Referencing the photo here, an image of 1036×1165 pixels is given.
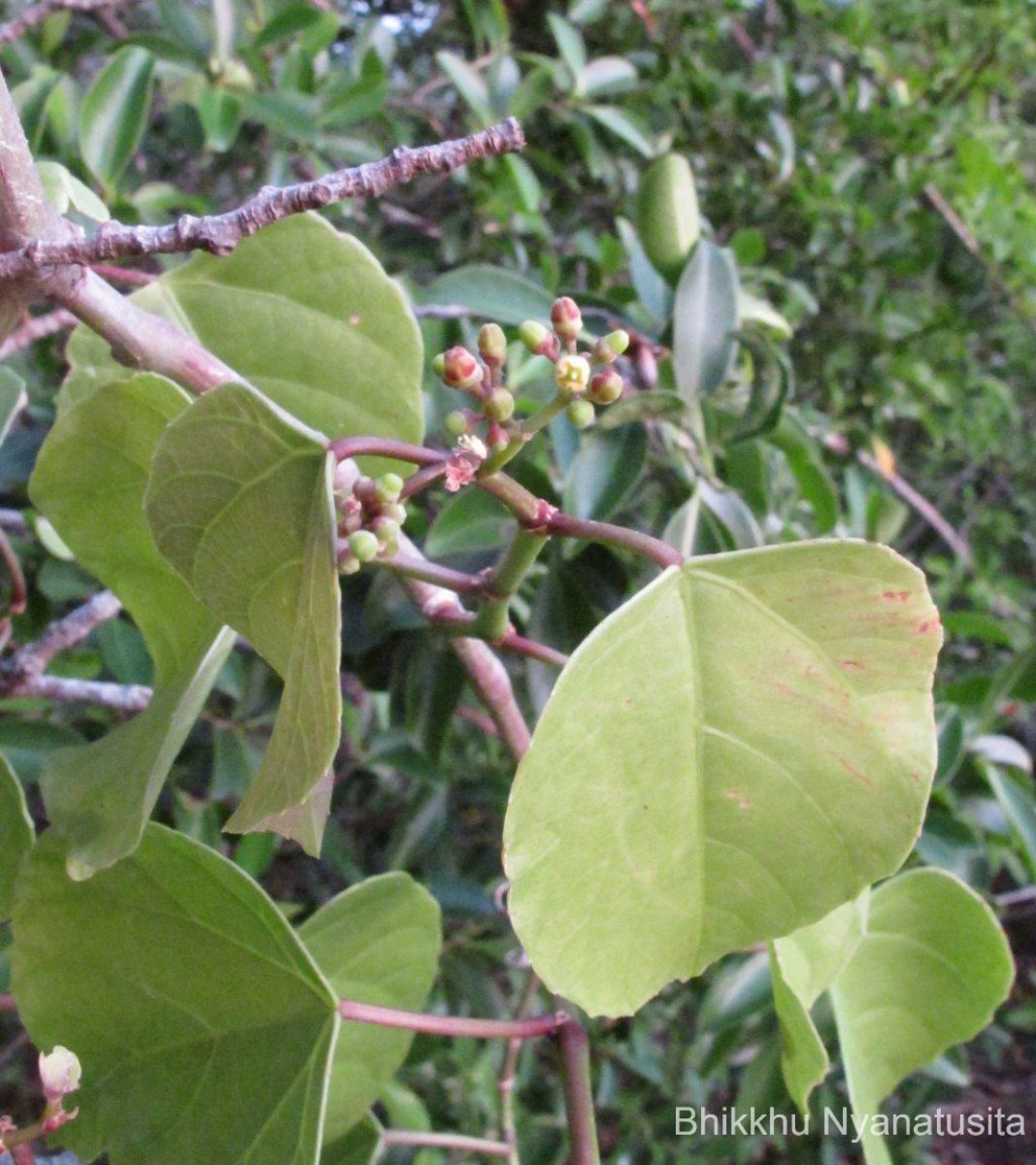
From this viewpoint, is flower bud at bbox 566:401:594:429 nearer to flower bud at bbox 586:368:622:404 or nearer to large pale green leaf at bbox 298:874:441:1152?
flower bud at bbox 586:368:622:404

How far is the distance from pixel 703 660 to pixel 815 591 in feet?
0.15

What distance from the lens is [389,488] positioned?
36 centimetres

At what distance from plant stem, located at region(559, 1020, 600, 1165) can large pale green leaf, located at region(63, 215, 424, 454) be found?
0.92 ft

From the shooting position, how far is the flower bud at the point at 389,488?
362 mm

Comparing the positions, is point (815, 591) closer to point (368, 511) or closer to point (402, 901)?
point (368, 511)

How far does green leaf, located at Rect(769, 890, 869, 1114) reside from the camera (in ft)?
1.58

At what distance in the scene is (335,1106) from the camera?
581 millimetres

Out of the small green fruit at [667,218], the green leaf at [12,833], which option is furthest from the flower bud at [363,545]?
the small green fruit at [667,218]

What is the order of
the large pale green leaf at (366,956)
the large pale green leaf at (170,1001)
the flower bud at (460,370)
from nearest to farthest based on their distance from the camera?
the flower bud at (460,370) < the large pale green leaf at (170,1001) < the large pale green leaf at (366,956)

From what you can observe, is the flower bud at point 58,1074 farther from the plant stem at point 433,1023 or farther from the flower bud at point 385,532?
the flower bud at point 385,532

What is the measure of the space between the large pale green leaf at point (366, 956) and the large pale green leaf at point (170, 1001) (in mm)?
96

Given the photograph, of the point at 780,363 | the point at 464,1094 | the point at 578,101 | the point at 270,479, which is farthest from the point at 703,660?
the point at 464,1094

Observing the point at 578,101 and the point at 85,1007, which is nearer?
the point at 85,1007

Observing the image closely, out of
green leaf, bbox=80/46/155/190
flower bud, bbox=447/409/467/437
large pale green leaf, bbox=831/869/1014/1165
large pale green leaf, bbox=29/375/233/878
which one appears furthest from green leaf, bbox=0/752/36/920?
green leaf, bbox=80/46/155/190
